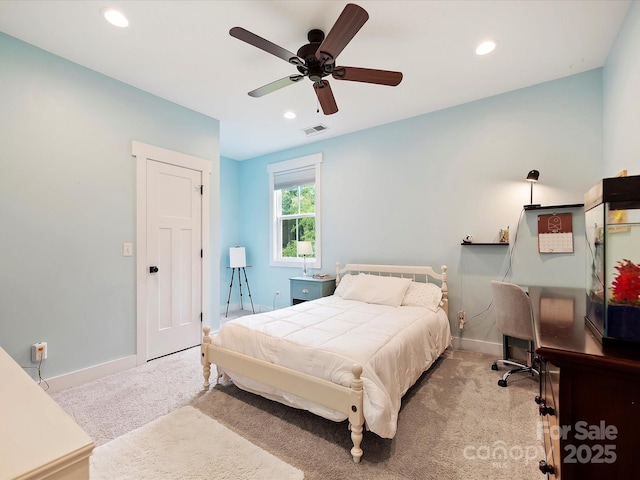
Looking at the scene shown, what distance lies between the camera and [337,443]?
181 cm

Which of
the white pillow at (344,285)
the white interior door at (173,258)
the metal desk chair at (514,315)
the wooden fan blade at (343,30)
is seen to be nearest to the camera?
the wooden fan blade at (343,30)

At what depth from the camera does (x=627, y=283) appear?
0.91m

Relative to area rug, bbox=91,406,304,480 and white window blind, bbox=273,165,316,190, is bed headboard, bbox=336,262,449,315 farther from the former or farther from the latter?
area rug, bbox=91,406,304,480

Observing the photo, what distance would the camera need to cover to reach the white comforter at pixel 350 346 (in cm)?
174

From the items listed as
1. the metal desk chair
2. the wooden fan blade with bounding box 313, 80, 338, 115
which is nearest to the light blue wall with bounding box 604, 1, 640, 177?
the metal desk chair

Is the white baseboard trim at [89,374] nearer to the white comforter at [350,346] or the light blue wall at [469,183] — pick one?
the white comforter at [350,346]

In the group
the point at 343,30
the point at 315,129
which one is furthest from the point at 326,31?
the point at 315,129

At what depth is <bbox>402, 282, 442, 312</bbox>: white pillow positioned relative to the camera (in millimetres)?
3137

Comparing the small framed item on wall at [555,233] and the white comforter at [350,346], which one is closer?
the white comforter at [350,346]

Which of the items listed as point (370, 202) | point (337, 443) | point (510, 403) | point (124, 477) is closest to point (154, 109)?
point (370, 202)

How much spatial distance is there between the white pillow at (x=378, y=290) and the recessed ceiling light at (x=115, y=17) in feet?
10.4

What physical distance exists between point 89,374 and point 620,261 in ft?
12.0

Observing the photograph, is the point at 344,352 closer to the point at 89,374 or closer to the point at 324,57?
the point at 324,57

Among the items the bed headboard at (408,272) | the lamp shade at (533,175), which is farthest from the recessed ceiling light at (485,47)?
the bed headboard at (408,272)
